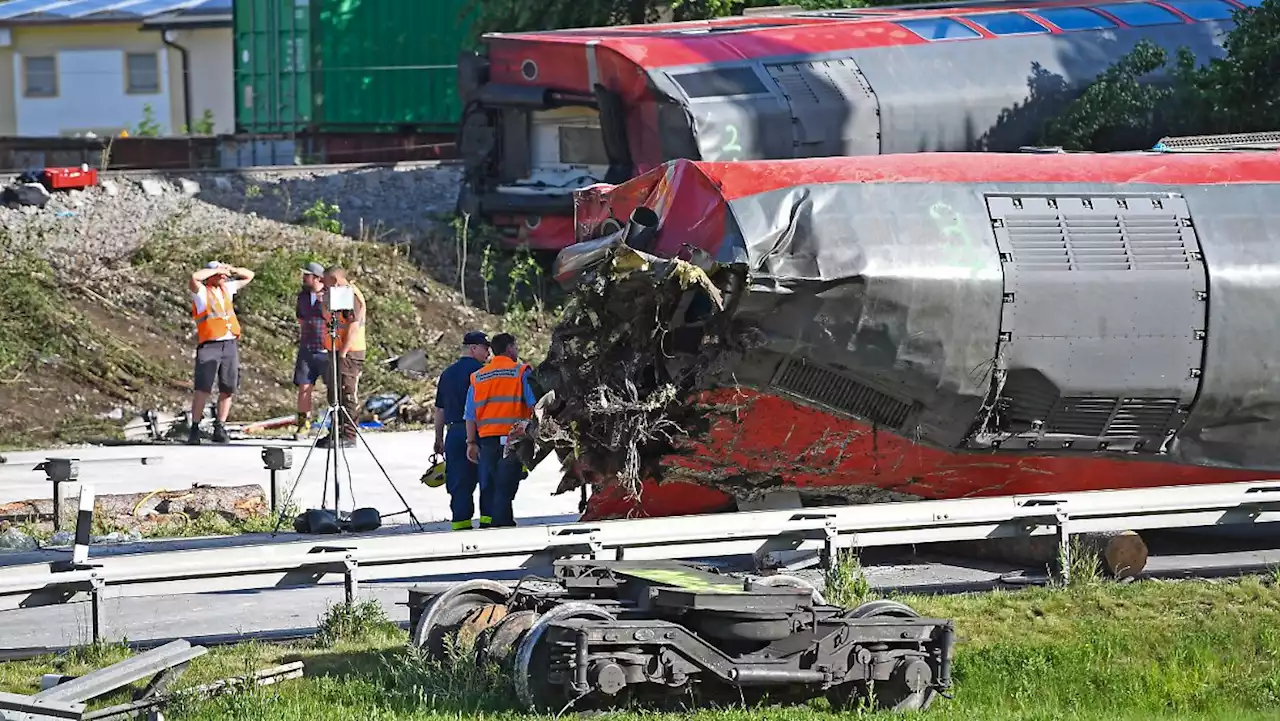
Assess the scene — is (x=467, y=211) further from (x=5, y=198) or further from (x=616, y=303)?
(x=616, y=303)

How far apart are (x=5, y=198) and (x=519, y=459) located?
12497 millimetres

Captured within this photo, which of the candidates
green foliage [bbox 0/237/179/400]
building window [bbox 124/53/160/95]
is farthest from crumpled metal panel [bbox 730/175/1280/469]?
building window [bbox 124/53/160/95]

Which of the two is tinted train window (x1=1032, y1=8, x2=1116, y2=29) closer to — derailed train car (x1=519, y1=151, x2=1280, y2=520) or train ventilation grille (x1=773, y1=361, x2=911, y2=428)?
derailed train car (x1=519, y1=151, x2=1280, y2=520)

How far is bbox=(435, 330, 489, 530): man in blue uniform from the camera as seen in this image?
13.0 meters

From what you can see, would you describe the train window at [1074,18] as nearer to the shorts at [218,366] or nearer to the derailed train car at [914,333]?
the derailed train car at [914,333]

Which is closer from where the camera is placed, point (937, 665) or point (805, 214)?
point (937, 665)

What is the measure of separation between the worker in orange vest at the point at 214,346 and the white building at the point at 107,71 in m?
28.5

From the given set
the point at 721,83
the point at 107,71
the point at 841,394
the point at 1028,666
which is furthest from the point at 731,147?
the point at 107,71

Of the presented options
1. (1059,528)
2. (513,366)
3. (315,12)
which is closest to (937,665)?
(1059,528)

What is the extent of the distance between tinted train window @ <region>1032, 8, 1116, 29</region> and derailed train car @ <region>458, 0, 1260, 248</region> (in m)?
0.02

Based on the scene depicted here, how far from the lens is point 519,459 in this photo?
11406 mm

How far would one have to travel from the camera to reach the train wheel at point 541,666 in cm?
803

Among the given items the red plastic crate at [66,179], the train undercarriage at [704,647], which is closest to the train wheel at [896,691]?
the train undercarriage at [704,647]

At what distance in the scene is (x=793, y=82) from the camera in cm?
1848
